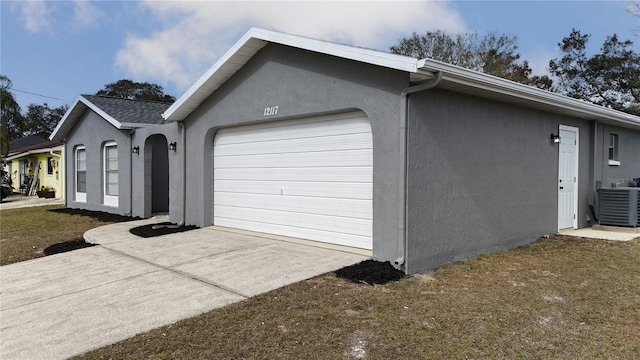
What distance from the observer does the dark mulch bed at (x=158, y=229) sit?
29.1 feet

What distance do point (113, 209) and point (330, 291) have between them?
10.6m

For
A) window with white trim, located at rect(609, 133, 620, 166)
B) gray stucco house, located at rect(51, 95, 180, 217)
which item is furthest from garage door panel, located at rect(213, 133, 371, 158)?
window with white trim, located at rect(609, 133, 620, 166)

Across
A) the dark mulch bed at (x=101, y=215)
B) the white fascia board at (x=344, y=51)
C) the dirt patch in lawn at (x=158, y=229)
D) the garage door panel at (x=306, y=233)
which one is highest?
the white fascia board at (x=344, y=51)

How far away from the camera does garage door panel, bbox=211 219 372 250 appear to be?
670 centimetres

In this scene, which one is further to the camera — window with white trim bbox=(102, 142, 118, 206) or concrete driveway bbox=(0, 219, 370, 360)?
window with white trim bbox=(102, 142, 118, 206)

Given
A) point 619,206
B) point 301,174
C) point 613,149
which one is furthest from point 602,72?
point 301,174

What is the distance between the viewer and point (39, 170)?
2431 cm

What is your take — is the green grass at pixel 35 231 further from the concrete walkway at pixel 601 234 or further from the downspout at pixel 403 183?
the concrete walkway at pixel 601 234

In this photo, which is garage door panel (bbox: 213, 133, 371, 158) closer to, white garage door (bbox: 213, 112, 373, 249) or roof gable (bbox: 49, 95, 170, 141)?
white garage door (bbox: 213, 112, 373, 249)

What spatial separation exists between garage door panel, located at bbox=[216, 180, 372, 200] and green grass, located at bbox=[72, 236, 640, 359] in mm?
1710

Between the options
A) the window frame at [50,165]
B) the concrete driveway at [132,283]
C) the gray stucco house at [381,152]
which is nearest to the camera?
the concrete driveway at [132,283]

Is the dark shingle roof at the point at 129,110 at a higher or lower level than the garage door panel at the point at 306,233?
higher

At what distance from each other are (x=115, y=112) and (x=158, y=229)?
5454mm

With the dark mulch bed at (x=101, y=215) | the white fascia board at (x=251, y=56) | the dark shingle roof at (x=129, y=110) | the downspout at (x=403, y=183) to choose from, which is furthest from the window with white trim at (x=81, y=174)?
the downspout at (x=403, y=183)
